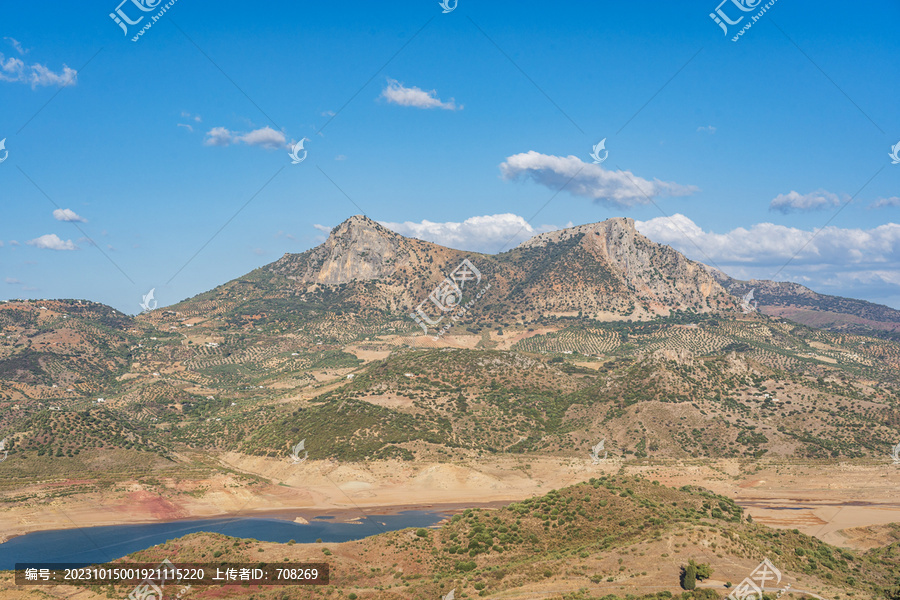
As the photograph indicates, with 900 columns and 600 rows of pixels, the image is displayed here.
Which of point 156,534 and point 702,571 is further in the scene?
point 156,534

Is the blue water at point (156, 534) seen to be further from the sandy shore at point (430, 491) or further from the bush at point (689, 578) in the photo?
the bush at point (689, 578)

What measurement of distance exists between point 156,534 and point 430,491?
Result: 37.2 metres

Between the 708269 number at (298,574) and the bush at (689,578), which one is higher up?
the 708269 number at (298,574)

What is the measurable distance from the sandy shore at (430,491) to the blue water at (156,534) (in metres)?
2.64

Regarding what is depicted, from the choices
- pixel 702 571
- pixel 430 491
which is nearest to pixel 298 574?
pixel 702 571

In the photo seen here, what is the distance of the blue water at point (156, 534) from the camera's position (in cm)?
6988

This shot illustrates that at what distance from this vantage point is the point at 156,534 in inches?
3127

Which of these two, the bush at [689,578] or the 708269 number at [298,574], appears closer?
the bush at [689,578]

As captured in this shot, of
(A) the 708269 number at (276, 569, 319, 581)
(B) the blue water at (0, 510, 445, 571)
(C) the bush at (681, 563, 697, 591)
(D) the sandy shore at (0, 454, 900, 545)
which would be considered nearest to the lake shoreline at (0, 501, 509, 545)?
(D) the sandy shore at (0, 454, 900, 545)

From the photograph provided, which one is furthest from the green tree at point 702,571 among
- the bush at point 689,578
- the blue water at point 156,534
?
the blue water at point 156,534

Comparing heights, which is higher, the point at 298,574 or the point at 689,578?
the point at 298,574

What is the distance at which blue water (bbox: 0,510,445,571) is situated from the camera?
69.9 m

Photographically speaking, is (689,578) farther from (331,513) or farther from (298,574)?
(331,513)

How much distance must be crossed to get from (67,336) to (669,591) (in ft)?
680
